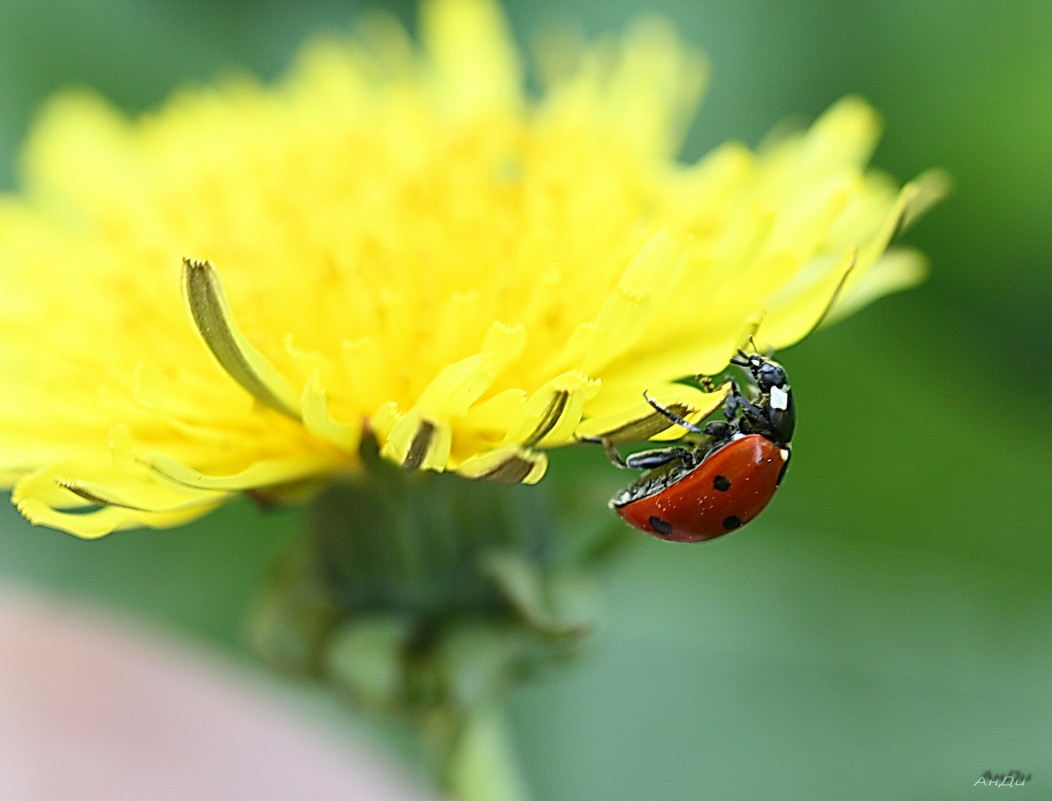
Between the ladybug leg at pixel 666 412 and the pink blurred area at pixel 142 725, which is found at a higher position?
the ladybug leg at pixel 666 412

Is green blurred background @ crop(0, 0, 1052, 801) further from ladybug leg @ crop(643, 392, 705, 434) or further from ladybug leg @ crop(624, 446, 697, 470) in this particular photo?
ladybug leg @ crop(643, 392, 705, 434)

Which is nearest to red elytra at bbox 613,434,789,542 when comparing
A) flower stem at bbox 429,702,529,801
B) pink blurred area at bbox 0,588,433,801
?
flower stem at bbox 429,702,529,801

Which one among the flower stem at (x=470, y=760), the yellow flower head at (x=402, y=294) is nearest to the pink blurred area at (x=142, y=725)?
the flower stem at (x=470, y=760)

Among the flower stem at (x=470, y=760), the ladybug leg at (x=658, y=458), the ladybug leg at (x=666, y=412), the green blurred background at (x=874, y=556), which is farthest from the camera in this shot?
the green blurred background at (x=874, y=556)

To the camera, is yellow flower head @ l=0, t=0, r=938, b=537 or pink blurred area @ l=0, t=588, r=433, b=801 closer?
yellow flower head @ l=0, t=0, r=938, b=537

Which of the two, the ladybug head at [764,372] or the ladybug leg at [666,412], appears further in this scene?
the ladybug head at [764,372]

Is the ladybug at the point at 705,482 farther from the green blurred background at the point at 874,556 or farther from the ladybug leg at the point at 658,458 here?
the green blurred background at the point at 874,556

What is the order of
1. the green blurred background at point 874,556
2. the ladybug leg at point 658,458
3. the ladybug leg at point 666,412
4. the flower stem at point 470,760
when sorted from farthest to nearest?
the green blurred background at point 874,556, the flower stem at point 470,760, the ladybug leg at point 658,458, the ladybug leg at point 666,412

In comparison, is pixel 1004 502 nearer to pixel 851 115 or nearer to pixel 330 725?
pixel 851 115

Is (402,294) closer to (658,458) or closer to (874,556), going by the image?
(658,458)
